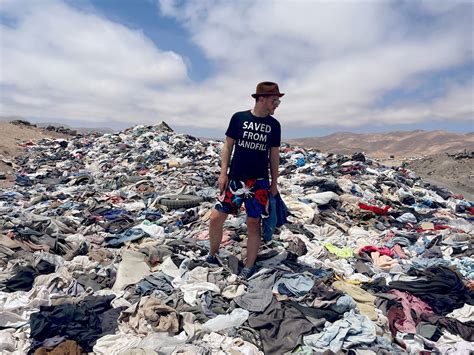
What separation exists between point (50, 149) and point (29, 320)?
18.9 metres

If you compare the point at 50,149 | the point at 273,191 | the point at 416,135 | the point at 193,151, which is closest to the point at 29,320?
the point at 273,191

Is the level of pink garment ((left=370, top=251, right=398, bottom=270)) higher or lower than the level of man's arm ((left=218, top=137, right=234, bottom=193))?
lower

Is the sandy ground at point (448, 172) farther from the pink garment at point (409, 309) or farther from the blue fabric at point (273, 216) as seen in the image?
the blue fabric at point (273, 216)

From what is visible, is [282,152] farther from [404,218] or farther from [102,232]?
[102,232]

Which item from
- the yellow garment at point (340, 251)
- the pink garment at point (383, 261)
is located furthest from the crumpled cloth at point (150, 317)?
the pink garment at point (383, 261)

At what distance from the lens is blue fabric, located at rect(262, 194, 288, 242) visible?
156 inches

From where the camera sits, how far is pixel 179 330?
10.1 feet

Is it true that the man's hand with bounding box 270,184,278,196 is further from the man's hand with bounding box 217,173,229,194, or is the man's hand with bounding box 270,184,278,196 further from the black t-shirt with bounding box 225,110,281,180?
the man's hand with bounding box 217,173,229,194

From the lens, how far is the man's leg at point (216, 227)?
3932 millimetres

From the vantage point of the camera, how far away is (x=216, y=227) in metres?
4.01

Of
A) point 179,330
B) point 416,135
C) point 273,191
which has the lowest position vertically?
point 179,330

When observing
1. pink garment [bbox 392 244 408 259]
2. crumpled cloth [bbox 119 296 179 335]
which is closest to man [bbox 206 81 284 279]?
crumpled cloth [bbox 119 296 179 335]

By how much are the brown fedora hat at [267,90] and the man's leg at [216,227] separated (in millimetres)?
1396

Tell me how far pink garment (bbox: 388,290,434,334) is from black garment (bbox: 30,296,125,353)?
271 cm
